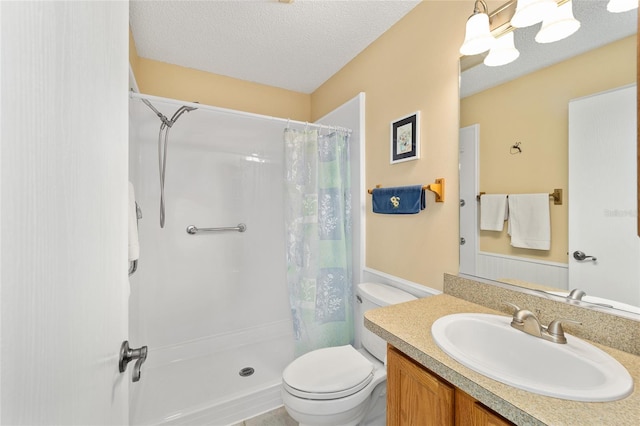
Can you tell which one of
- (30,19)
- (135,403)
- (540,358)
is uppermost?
(30,19)

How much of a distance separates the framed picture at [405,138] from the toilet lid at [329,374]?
4.02 ft

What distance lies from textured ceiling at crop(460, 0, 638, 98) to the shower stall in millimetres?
992

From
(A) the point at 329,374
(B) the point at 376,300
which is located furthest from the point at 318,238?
(A) the point at 329,374

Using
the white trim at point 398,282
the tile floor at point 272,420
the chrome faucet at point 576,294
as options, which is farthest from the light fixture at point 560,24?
the tile floor at point 272,420

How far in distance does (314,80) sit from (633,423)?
9.07 feet

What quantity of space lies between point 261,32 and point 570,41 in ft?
5.68

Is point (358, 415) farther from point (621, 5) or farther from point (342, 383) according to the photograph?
point (621, 5)

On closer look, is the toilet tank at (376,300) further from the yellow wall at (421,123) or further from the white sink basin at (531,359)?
the white sink basin at (531,359)

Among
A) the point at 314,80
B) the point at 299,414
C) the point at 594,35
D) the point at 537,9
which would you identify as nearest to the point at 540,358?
the point at 299,414

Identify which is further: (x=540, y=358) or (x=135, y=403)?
(x=135, y=403)

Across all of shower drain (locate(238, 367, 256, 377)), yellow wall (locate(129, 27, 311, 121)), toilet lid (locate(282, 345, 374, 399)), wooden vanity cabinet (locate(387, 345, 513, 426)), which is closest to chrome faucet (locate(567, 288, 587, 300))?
wooden vanity cabinet (locate(387, 345, 513, 426))

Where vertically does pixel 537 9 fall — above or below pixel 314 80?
below

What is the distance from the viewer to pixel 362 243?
6.77 feet

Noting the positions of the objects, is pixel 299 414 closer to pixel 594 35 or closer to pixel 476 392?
pixel 476 392
